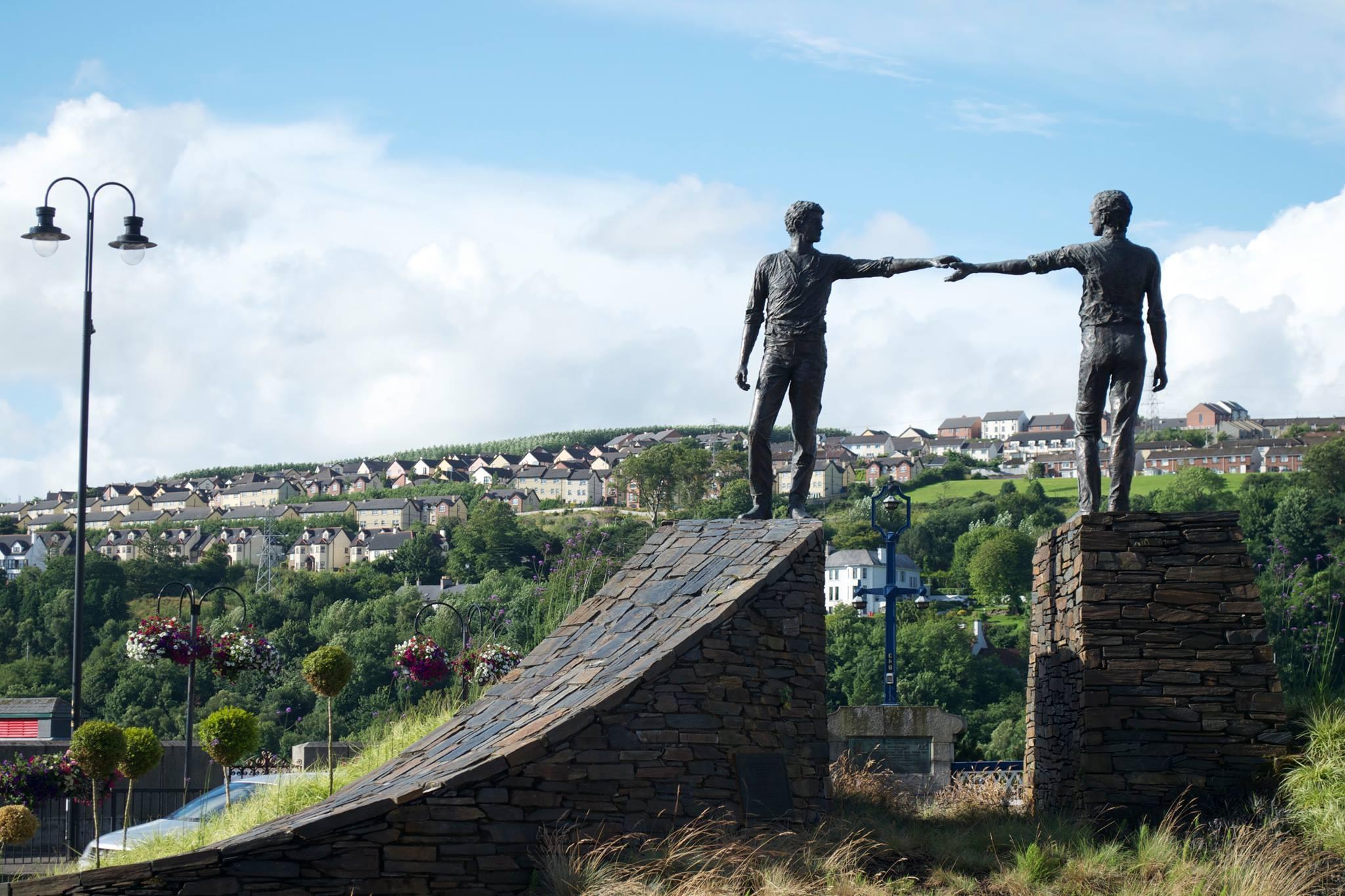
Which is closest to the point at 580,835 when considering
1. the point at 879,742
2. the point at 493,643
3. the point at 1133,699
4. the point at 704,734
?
the point at 704,734

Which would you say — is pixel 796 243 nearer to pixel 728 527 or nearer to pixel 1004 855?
pixel 728 527

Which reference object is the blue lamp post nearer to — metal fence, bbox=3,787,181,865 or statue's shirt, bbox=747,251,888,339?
statue's shirt, bbox=747,251,888,339

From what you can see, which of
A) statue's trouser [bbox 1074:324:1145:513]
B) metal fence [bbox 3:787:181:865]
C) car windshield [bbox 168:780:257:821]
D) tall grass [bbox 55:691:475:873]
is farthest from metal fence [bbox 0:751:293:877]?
statue's trouser [bbox 1074:324:1145:513]

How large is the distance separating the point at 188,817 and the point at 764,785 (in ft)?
21.4

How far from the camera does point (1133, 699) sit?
1156 centimetres

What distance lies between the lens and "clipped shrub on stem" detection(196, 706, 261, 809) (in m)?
12.7

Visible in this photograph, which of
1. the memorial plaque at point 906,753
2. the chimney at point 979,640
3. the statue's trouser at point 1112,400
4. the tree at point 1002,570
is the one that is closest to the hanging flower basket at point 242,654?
the memorial plaque at point 906,753

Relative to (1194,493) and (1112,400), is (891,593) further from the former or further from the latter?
(1194,493)

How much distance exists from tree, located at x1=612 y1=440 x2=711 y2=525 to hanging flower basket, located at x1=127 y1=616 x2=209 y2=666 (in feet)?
249

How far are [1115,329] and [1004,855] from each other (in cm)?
418

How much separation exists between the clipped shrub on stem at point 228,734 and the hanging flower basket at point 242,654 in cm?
200

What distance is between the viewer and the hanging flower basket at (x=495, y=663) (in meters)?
15.4

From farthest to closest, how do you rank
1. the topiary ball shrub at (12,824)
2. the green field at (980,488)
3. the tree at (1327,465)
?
the green field at (980,488), the tree at (1327,465), the topiary ball shrub at (12,824)

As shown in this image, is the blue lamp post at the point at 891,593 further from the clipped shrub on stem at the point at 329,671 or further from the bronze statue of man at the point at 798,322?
the clipped shrub on stem at the point at 329,671
